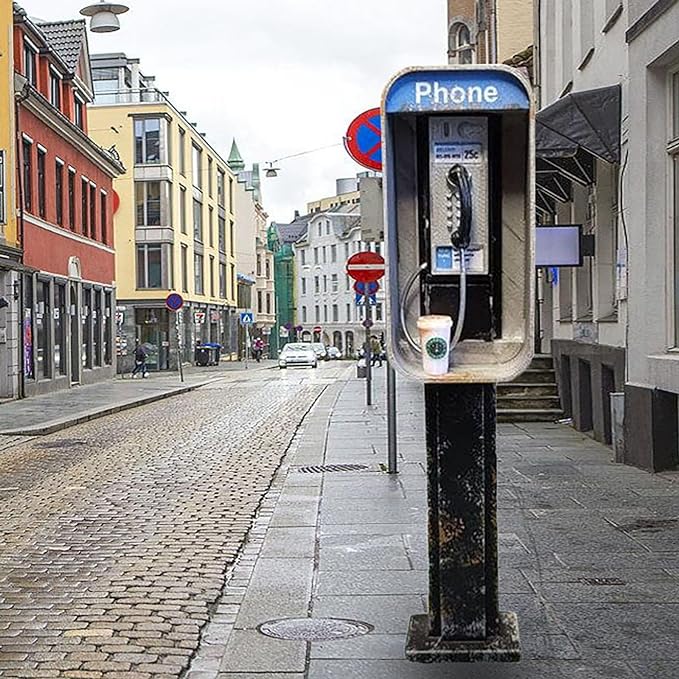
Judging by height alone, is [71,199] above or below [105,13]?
below

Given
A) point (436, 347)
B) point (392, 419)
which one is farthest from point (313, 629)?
point (392, 419)

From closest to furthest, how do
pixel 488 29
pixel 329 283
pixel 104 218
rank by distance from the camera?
pixel 488 29
pixel 104 218
pixel 329 283

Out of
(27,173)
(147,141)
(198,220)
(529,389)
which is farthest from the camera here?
(198,220)

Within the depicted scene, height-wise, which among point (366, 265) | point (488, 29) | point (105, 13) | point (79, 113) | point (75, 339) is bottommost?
point (75, 339)

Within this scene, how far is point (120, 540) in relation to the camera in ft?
30.5

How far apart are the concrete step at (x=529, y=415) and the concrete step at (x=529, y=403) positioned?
0.90 ft

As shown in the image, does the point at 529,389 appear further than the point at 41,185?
No

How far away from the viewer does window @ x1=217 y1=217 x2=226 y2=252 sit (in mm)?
80875

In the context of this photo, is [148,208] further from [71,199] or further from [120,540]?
[120,540]

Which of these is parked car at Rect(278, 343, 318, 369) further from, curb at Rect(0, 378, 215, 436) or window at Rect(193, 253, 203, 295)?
curb at Rect(0, 378, 215, 436)

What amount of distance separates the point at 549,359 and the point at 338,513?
11.1 metres

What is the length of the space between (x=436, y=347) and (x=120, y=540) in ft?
15.7

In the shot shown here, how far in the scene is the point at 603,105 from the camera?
1338 cm

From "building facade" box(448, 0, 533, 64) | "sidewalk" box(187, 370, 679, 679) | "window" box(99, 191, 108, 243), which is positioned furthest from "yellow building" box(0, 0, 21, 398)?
"sidewalk" box(187, 370, 679, 679)
